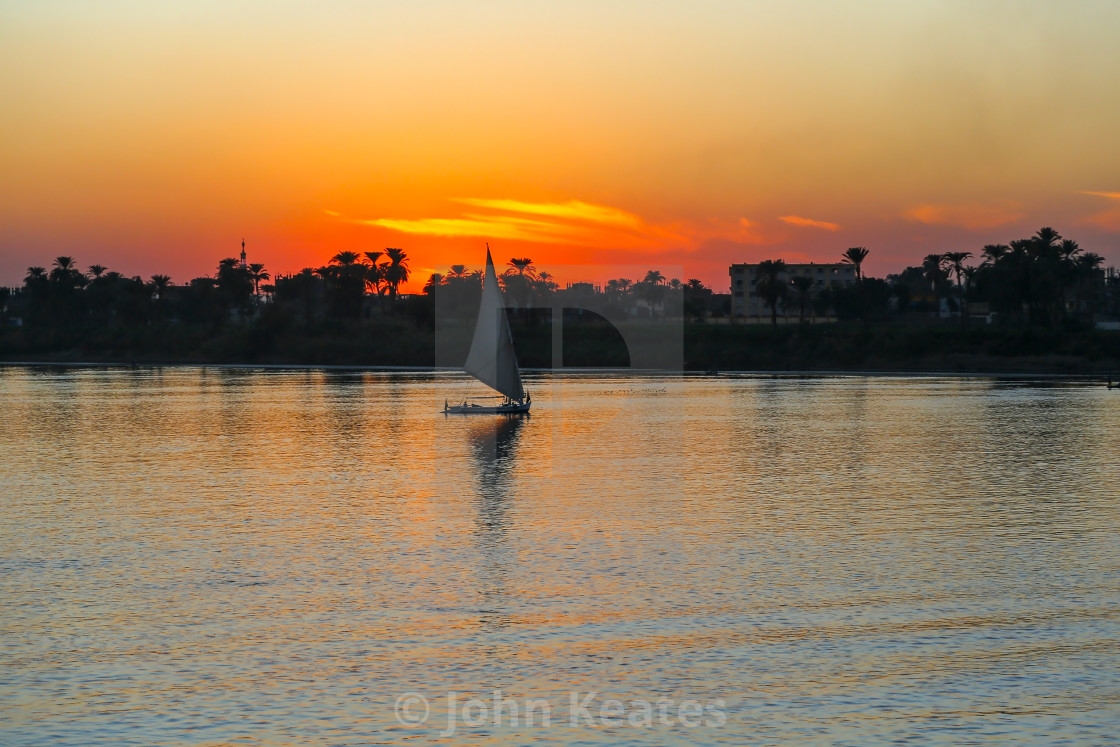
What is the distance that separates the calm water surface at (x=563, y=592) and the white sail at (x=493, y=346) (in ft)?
56.9

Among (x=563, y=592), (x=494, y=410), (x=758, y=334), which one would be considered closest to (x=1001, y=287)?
(x=758, y=334)

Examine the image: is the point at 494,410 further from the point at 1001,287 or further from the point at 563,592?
the point at 1001,287

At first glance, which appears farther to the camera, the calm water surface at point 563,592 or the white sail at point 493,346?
the white sail at point 493,346

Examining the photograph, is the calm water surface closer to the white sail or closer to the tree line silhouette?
the white sail

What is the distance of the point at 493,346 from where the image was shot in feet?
244

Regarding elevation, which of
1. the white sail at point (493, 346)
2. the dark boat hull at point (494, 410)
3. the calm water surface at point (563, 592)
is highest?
the white sail at point (493, 346)

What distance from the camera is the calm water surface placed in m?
16.4

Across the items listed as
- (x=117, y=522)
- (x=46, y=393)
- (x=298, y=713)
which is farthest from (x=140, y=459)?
(x=46, y=393)

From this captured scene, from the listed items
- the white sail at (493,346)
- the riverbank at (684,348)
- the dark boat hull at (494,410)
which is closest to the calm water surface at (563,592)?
the white sail at (493,346)

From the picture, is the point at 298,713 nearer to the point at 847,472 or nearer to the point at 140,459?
the point at 847,472

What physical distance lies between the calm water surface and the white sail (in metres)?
17.3

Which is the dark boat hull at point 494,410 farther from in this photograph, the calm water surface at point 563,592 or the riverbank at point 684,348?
the riverbank at point 684,348

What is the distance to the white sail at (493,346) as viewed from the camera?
236 ft

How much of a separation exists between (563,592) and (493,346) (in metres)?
51.1
